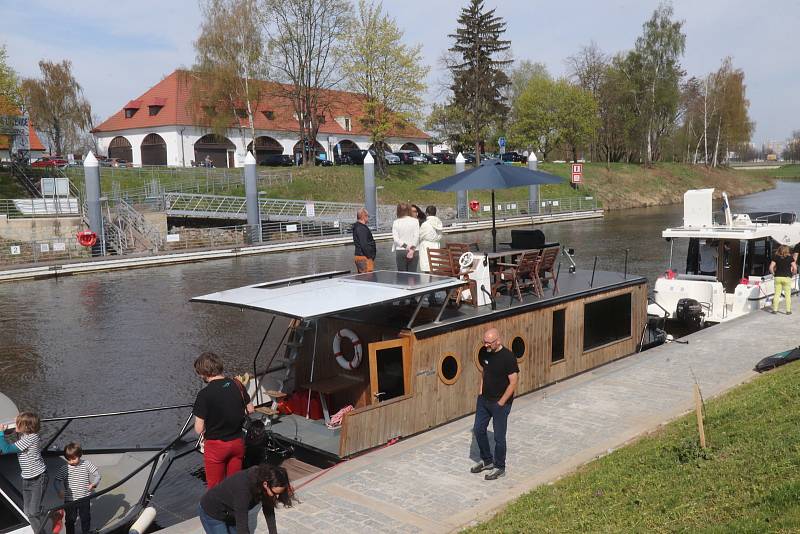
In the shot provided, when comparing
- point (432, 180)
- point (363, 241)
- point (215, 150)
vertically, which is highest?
point (215, 150)

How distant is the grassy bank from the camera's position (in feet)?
170

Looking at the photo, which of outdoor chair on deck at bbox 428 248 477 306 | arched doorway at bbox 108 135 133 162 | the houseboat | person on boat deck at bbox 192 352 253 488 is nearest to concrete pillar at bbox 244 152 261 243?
outdoor chair on deck at bbox 428 248 477 306

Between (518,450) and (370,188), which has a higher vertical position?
(370,188)

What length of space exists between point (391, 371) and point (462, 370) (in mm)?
1274

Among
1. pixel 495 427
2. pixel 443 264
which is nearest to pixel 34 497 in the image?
pixel 495 427

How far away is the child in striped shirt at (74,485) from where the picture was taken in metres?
7.57

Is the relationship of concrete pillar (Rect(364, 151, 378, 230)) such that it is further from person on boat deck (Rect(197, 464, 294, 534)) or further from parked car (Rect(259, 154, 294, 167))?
person on boat deck (Rect(197, 464, 294, 534))

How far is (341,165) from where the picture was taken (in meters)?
60.4

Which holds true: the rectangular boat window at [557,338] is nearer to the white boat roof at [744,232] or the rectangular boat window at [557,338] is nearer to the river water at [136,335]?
the river water at [136,335]

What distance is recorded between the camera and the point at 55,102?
77875mm

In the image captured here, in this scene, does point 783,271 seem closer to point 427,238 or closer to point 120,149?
point 427,238

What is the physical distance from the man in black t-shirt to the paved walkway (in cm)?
30

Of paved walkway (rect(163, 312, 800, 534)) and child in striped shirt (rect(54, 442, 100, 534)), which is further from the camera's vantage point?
child in striped shirt (rect(54, 442, 100, 534))

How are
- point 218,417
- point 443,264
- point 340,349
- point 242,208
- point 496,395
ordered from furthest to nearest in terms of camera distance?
point 242,208 < point 443,264 < point 340,349 < point 496,395 < point 218,417
